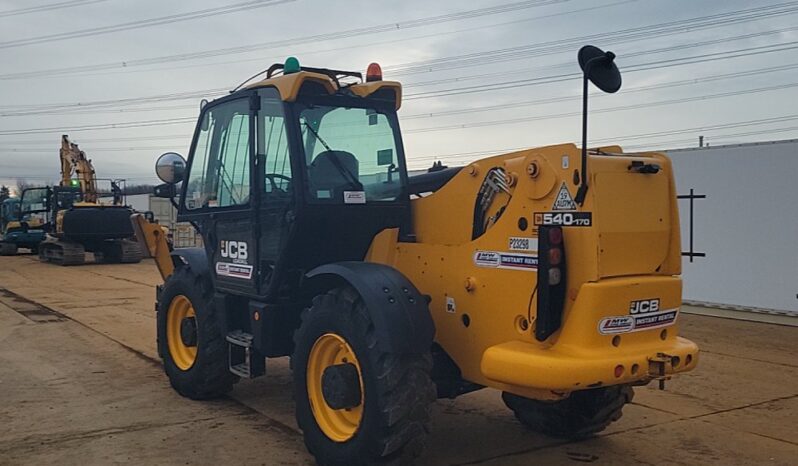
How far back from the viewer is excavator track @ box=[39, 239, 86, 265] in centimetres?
2477

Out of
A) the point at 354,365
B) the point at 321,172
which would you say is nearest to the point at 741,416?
the point at 354,365

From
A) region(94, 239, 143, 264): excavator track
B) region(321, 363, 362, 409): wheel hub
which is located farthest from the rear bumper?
region(94, 239, 143, 264): excavator track

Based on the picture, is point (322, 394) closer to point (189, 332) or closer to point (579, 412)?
point (579, 412)

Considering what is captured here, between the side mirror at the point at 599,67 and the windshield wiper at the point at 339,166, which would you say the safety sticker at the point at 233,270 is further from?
the side mirror at the point at 599,67

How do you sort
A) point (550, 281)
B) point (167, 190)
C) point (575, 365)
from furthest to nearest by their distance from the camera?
point (167, 190)
point (550, 281)
point (575, 365)

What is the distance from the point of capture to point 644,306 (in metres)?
4.49

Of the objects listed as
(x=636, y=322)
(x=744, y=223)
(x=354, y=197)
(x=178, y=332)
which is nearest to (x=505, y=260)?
(x=636, y=322)

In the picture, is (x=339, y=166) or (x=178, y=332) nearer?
(x=339, y=166)

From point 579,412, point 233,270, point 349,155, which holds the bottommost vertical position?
point 579,412

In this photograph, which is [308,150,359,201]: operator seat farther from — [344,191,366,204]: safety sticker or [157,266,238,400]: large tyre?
[157,266,238,400]: large tyre

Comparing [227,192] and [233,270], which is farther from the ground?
[227,192]

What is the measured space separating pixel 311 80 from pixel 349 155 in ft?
2.01

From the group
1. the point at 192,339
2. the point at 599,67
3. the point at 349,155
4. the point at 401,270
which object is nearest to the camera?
the point at 599,67

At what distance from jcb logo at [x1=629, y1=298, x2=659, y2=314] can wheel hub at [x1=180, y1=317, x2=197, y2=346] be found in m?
3.98
